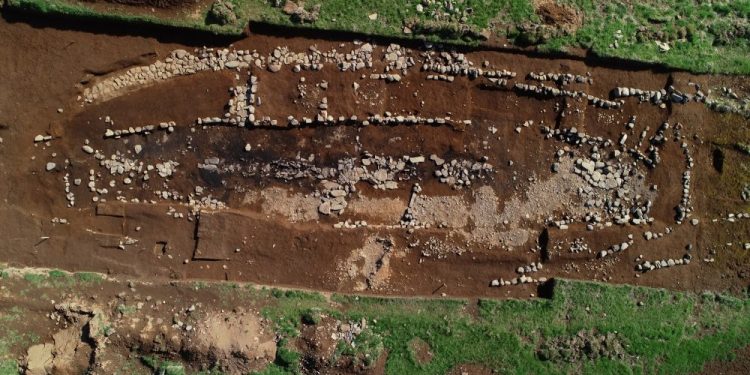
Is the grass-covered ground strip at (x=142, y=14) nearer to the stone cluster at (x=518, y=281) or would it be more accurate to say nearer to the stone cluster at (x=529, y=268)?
the stone cluster at (x=518, y=281)

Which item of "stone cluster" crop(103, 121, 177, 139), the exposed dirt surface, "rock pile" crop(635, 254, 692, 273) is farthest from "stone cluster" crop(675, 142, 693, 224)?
"stone cluster" crop(103, 121, 177, 139)

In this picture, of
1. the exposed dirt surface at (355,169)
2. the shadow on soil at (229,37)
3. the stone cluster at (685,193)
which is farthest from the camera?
the stone cluster at (685,193)

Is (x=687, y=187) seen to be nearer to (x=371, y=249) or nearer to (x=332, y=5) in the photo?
(x=371, y=249)

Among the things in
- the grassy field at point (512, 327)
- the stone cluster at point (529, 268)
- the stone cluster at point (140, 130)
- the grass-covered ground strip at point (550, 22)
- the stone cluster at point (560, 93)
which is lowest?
the grassy field at point (512, 327)

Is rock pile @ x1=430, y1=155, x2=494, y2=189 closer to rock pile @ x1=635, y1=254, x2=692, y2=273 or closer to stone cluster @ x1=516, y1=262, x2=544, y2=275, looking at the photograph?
stone cluster @ x1=516, y1=262, x2=544, y2=275

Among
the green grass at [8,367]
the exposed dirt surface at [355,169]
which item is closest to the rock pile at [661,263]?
the exposed dirt surface at [355,169]
